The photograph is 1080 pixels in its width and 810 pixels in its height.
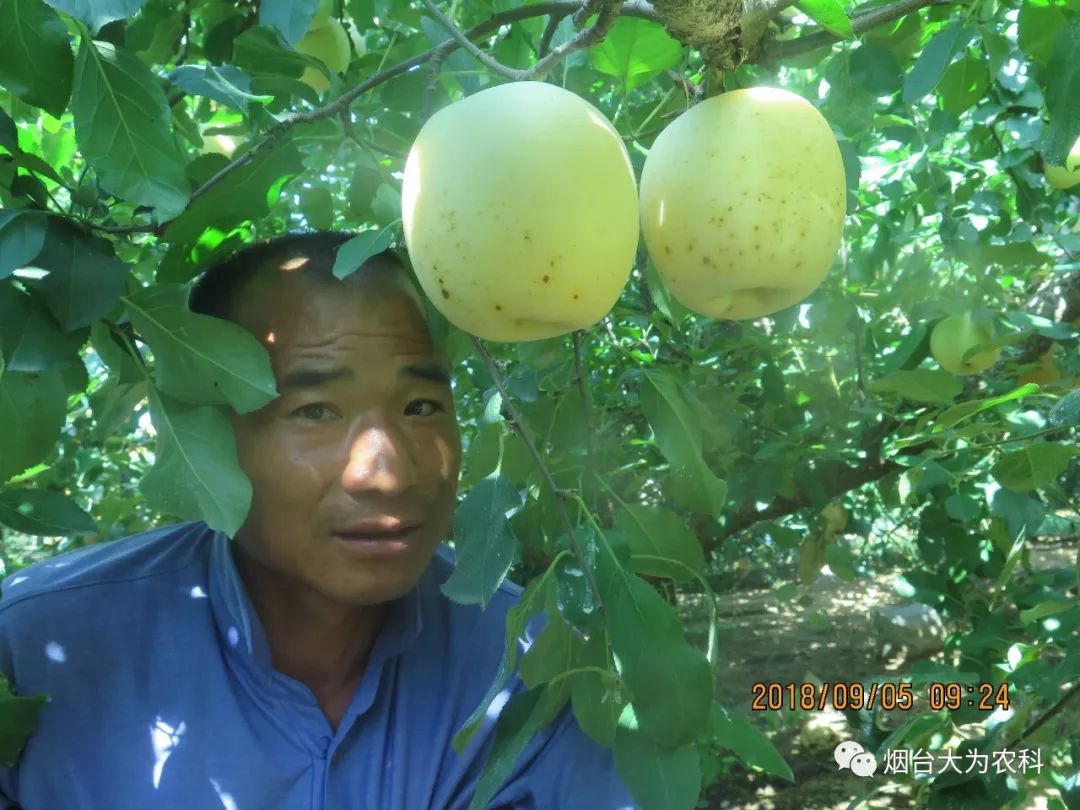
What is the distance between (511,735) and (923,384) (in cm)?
105

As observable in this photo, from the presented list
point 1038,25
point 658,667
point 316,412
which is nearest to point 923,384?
point 1038,25

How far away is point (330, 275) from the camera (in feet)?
5.11

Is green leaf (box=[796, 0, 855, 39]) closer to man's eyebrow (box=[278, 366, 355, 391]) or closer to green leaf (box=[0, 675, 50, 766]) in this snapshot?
man's eyebrow (box=[278, 366, 355, 391])

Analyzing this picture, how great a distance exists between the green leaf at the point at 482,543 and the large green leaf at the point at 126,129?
478mm

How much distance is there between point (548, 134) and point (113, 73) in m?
0.56

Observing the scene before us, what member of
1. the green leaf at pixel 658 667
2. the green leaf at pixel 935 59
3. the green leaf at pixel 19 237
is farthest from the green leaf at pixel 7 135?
the green leaf at pixel 935 59

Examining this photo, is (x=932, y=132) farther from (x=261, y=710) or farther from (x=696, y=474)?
(x=261, y=710)

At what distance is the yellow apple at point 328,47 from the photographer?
1.78m

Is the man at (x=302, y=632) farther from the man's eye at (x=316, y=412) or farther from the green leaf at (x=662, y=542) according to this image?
the green leaf at (x=662, y=542)

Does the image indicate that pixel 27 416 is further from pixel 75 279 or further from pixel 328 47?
pixel 328 47

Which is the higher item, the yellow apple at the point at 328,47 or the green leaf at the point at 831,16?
the green leaf at the point at 831,16

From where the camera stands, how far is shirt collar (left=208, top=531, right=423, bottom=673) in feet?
5.41

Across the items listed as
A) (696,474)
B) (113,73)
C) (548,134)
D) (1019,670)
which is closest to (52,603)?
(113,73)

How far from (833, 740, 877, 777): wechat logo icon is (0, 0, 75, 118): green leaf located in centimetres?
192
